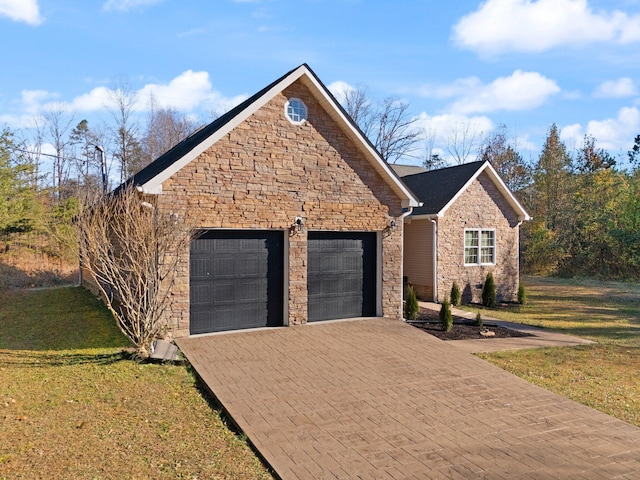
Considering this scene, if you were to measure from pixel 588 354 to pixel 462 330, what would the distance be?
9.83ft

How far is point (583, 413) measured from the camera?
6.81 m

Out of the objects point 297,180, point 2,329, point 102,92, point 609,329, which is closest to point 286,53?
point 297,180

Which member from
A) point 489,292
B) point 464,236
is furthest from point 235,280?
point 489,292

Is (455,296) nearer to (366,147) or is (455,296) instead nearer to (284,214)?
(366,147)

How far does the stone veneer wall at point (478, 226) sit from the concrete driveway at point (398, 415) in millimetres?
8405

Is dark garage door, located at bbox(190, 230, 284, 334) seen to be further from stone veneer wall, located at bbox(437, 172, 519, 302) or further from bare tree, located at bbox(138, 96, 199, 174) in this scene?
bare tree, located at bbox(138, 96, 199, 174)

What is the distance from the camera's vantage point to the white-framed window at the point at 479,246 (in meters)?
18.8

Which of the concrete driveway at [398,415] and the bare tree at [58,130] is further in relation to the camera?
the bare tree at [58,130]

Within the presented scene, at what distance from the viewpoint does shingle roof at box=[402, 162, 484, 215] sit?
18.1 meters

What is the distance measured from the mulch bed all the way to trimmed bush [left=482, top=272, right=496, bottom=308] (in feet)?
15.3

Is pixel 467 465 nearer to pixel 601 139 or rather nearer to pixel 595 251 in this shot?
pixel 595 251

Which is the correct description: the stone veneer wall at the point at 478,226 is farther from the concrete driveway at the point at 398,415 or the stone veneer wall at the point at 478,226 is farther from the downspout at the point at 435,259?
the concrete driveway at the point at 398,415

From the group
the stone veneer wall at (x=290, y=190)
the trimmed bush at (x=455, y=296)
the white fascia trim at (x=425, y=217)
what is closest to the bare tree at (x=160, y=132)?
the white fascia trim at (x=425, y=217)

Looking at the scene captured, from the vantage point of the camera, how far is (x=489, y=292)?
18.1 metres
